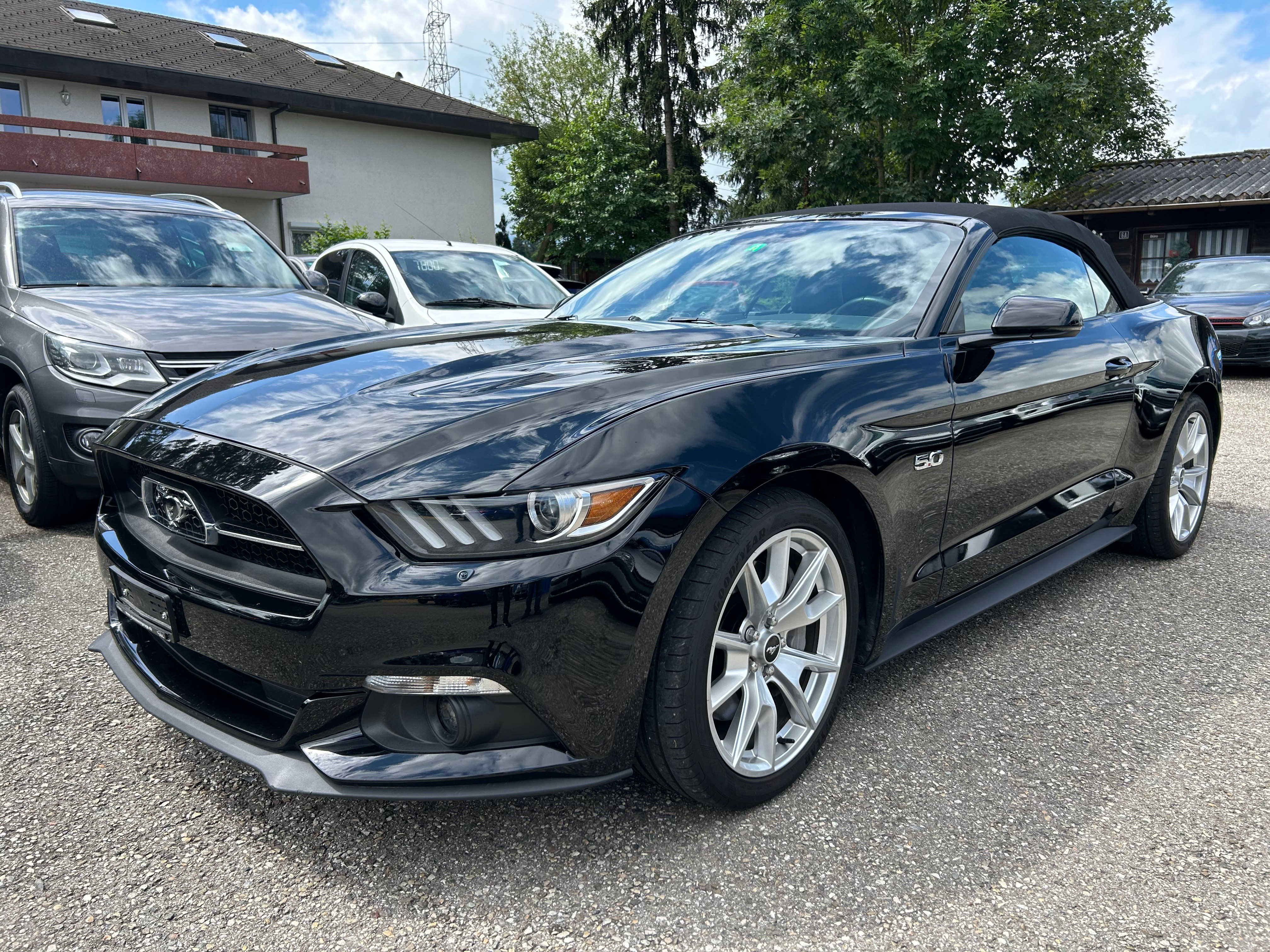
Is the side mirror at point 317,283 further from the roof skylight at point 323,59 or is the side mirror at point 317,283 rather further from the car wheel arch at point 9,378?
the roof skylight at point 323,59

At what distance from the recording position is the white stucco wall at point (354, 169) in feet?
68.3

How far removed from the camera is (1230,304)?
11680 mm

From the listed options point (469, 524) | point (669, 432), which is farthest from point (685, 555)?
point (469, 524)

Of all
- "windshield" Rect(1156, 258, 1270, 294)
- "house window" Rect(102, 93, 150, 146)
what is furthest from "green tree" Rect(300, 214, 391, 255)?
"windshield" Rect(1156, 258, 1270, 294)

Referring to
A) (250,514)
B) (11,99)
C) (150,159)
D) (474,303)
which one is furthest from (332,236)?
(250,514)

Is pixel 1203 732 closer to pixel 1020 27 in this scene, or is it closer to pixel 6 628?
pixel 6 628

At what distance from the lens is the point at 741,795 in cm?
213

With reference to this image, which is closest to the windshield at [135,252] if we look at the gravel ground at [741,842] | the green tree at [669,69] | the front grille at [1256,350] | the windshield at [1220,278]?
the gravel ground at [741,842]

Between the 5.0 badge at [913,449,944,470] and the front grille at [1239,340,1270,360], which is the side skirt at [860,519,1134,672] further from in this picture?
the front grille at [1239,340,1270,360]

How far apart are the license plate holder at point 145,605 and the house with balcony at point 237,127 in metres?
19.8

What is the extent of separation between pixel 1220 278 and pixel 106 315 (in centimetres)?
1324

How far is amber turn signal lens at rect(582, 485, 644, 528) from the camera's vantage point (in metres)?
1.80

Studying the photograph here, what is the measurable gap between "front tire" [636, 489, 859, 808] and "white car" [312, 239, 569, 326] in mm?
5056

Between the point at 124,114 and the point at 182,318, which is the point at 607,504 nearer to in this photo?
the point at 182,318
